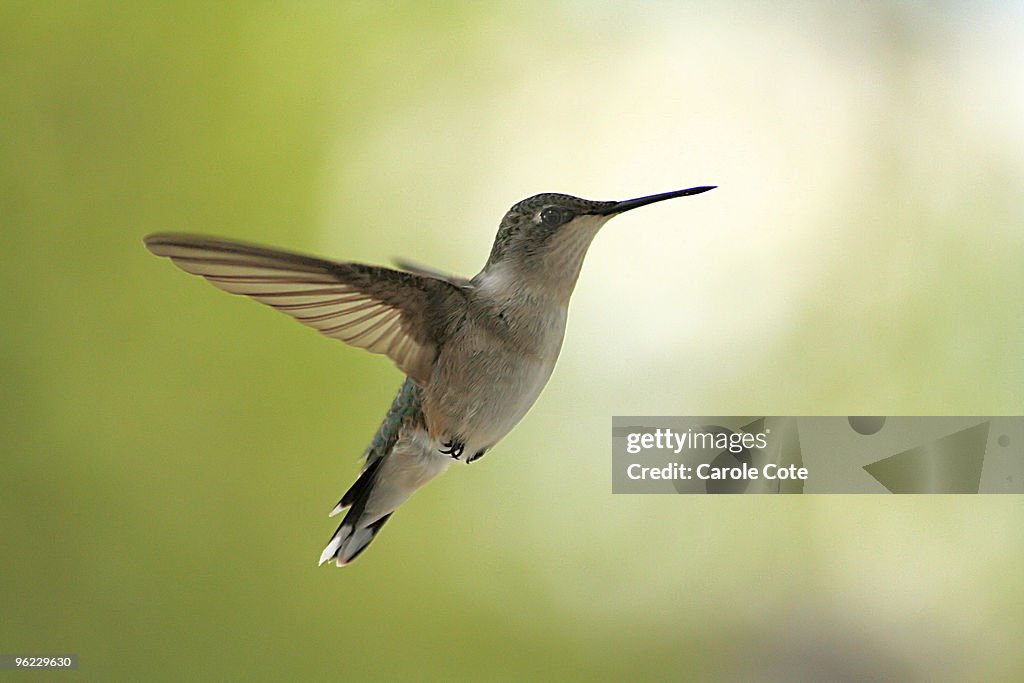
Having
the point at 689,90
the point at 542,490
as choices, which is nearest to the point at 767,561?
the point at 542,490

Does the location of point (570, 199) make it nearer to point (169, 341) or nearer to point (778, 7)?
point (169, 341)

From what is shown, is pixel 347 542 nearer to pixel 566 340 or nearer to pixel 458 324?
pixel 458 324

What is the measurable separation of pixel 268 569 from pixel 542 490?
2.07 ft

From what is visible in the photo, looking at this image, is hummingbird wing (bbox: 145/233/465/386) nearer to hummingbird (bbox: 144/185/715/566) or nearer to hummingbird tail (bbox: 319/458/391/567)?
hummingbird (bbox: 144/185/715/566)

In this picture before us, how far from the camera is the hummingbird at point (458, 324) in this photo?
0.68 m

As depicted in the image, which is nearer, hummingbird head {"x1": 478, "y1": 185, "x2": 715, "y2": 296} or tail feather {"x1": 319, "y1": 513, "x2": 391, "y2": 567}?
hummingbird head {"x1": 478, "y1": 185, "x2": 715, "y2": 296}

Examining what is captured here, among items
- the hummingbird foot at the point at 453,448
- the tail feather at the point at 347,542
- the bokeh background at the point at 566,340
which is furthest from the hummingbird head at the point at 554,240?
the bokeh background at the point at 566,340

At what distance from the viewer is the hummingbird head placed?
2.53ft

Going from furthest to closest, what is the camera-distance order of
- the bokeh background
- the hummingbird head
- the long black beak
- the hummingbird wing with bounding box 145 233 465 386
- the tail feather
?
the bokeh background, the tail feather, the hummingbird head, the long black beak, the hummingbird wing with bounding box 145 233 465 386

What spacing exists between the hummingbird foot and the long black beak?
22 cm

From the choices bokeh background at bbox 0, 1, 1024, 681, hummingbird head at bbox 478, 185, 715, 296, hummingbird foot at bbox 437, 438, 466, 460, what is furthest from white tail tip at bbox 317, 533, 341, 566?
bokeh background at bbox 0, 1, 1024, 681

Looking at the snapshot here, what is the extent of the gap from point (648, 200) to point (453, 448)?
260 millimetres

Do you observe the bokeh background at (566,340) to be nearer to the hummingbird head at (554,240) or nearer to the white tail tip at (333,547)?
the white tail tip at (333,547)

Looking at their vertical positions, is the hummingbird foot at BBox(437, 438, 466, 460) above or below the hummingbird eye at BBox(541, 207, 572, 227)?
below
